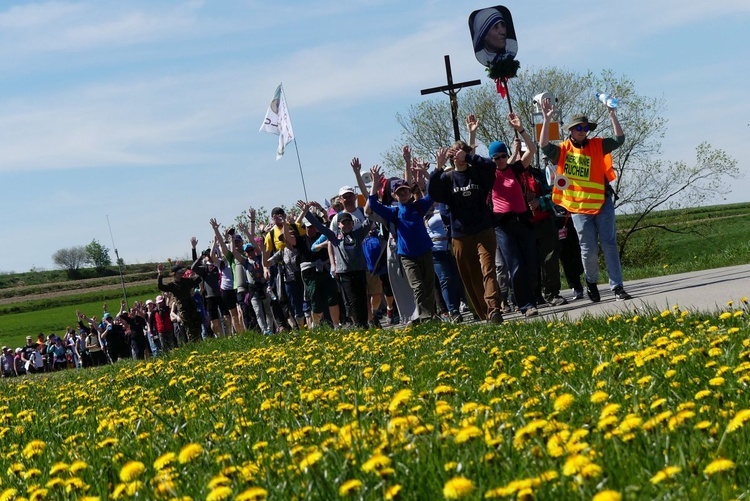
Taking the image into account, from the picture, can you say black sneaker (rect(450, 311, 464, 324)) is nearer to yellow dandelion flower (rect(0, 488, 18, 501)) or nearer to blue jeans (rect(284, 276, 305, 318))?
blue jeans (rect(284, 276, 305, 318))

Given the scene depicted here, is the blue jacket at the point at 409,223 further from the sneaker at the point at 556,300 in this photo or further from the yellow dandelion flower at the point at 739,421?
the yellow dandelion flower at the point at 739,421

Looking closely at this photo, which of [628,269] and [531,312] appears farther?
[628,269]

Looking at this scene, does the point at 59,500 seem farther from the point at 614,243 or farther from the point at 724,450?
the point at 614,243

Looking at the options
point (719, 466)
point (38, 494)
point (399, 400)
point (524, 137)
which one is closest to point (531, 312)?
point (524, 137)

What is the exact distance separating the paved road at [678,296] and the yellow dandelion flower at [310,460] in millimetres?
6137

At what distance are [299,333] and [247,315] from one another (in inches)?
315

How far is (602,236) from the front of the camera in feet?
40.1

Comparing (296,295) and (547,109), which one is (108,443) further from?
(296,295)

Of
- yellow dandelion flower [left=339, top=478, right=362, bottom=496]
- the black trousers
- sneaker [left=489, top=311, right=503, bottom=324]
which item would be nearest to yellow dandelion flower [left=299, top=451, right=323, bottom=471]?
yellow dandelion flower [left=339, top=478, right=362, bottom=496]

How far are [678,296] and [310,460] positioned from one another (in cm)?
914

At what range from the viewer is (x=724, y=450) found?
3260 mm

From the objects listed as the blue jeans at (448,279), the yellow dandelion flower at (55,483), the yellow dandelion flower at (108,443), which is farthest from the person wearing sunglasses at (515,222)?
the yellow dandelion flower at (55,483)

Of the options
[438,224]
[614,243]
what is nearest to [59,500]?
[614,243]

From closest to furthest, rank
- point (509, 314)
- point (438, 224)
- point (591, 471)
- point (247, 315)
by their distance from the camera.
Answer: point (591, 471)
point (509, 314)
point (438, 224)
point (247, 315)
